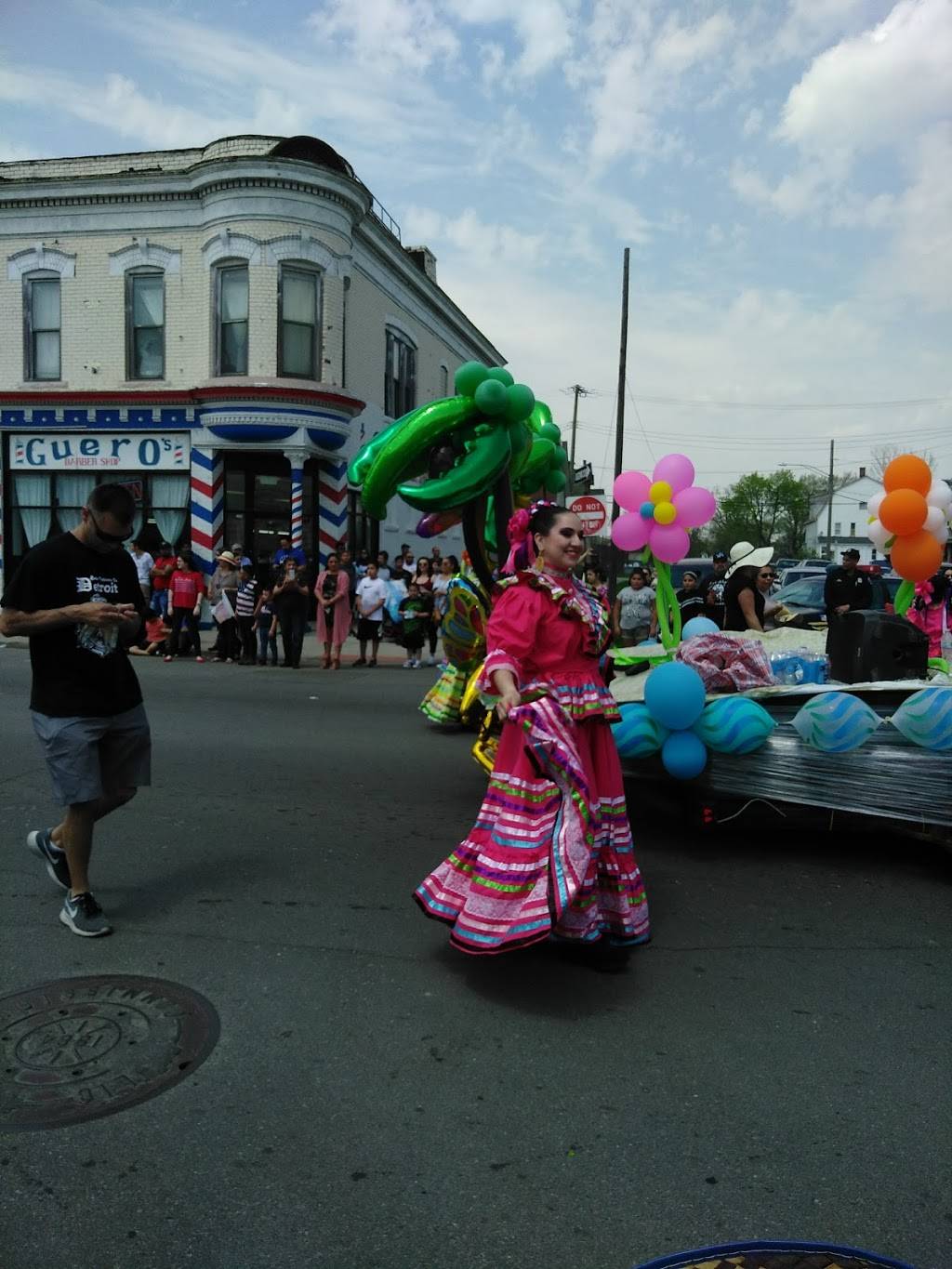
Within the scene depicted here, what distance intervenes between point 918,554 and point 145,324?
1729cm

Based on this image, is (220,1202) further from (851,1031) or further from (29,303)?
(29,303)

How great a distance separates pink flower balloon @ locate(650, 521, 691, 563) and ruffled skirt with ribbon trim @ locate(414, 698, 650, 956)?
3.48m

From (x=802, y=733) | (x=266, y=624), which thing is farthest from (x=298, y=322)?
(x=802, y=733)

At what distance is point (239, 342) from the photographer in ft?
62.8

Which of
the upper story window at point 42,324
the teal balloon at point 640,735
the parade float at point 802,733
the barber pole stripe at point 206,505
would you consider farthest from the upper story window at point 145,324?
the teal balloon at point 640,735

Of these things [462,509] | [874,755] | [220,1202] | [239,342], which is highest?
[239,342]

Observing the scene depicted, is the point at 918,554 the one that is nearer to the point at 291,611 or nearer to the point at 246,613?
the point at 291,611

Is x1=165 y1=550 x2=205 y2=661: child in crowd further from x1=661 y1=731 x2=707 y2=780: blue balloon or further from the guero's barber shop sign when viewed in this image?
x1=661 y1=731 x2=707 y2=780: blue balloon

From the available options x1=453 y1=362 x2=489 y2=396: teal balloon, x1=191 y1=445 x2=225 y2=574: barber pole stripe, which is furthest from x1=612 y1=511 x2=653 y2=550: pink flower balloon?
x1=191 y1=445 x2=225 y2=574: barber pole stripe

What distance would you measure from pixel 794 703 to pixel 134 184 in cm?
1868

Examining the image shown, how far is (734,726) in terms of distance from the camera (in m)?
4.88

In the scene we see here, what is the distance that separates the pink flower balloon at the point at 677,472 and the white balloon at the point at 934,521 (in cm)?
157

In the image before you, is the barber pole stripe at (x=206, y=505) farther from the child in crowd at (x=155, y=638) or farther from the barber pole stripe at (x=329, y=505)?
the child in crowd at (x=155, y=638)

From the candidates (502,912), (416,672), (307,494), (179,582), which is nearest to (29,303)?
(307,494)
